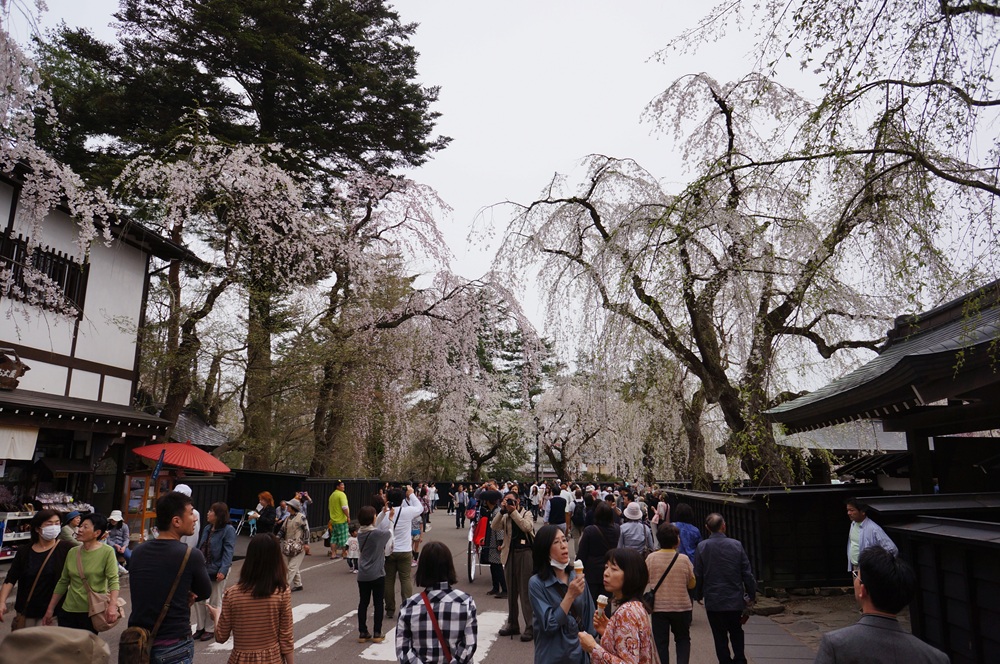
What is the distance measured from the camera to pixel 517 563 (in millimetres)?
8742

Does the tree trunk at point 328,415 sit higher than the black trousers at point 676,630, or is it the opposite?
the tree trunk at point 328,415

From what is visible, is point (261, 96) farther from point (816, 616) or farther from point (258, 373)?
point (816, 616)

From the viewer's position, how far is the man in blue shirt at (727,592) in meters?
6.18

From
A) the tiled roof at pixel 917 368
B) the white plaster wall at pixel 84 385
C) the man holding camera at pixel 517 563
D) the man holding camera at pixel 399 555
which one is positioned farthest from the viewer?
the white plaster wall at pixel 84 385

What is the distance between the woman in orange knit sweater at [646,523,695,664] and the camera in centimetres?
604

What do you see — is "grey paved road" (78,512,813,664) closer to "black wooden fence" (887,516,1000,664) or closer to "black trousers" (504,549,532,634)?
"black trousers" (504,549,532,634)

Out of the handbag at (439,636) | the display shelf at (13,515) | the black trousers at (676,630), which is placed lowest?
the black trousers at (676,630)

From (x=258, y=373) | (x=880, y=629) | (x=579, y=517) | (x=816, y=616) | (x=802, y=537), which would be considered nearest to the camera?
(x=880, y=629)

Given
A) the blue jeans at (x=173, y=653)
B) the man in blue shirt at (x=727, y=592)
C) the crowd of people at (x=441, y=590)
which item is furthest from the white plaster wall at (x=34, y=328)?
the man in blue shirt at (x=727, y=592)

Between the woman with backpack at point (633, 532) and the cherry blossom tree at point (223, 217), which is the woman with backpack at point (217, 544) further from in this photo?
the cherry blossom tree at point (223, 217)

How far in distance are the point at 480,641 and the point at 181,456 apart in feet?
31.2

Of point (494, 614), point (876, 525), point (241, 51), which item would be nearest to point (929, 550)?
point (876, 525)

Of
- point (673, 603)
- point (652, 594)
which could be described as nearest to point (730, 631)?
point (673, 603)

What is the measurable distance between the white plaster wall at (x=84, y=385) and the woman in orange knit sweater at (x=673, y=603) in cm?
1364
